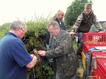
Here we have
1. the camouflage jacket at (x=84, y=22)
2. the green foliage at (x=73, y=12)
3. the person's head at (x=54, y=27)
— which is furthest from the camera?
the green foliage at (x=73, y=12)

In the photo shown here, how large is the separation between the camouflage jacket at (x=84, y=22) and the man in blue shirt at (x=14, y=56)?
373 cm

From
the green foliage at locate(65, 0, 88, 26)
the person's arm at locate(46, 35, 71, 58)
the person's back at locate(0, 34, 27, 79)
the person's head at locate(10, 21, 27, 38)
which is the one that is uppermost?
the person's head at locate(10, 21, 27, 38)

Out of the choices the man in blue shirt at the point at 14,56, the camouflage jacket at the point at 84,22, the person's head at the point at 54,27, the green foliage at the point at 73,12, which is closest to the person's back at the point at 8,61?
the man in blue shirt at the point at 14,56

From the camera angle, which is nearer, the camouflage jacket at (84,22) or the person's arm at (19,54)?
the person's arm at (19,54)

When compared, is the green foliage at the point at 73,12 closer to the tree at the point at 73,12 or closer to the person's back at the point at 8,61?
the tree at the point at 73,12

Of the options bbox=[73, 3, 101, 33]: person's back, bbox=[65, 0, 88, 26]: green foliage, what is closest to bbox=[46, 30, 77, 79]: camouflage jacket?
bbox=[73, 3, 101, 33]: person's back

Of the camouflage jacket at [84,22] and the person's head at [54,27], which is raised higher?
the person's head at [54,27]

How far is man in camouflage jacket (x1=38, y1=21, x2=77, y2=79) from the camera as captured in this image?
268 inches

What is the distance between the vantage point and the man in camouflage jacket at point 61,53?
682 cm

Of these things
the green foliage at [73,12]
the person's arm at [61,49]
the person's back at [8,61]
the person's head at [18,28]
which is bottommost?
the green foliage at [73,12]

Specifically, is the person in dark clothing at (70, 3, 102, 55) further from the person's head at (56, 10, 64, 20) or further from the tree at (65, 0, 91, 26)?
the tree at (65, 0, 91, 26)

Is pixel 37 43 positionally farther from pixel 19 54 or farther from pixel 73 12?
pixel 73 12

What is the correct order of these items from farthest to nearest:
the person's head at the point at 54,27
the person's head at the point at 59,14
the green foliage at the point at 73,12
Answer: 1. the green foliage at the point at 73,12
2. the person's head at the point at 59,14
3. the person's head at the point at 54,27

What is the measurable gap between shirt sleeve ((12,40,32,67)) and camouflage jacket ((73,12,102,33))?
3877mm
